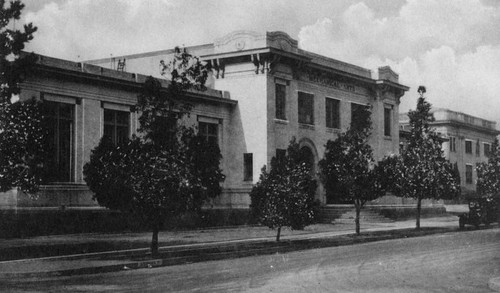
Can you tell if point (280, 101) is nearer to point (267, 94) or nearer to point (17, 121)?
point (267, 94)

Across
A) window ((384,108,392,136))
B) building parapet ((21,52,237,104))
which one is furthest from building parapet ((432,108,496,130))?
building parapet ((21,52,237,104))

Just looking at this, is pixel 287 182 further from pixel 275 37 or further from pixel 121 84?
pixel 275 37

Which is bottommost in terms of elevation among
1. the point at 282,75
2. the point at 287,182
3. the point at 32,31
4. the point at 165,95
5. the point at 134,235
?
the point at 134,235

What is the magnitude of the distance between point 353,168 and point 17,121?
17.2m

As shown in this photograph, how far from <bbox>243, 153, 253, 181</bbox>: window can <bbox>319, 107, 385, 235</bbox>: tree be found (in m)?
8.47

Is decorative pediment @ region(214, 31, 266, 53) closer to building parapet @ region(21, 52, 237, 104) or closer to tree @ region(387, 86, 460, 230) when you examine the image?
building parapet @ region(21, 52, 237, 104)

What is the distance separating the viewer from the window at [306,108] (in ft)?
140

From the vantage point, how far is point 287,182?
25891mm

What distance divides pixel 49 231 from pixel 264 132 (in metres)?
15.4

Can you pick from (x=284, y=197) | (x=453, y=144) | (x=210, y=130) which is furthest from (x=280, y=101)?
(x=453, y=144)

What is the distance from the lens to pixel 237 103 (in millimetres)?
40219

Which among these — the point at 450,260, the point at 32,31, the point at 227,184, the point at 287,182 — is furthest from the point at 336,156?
the point at 32,31

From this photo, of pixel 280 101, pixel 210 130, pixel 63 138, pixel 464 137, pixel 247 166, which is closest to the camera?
pixel 63 138

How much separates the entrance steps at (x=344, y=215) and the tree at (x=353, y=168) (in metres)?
9.54
